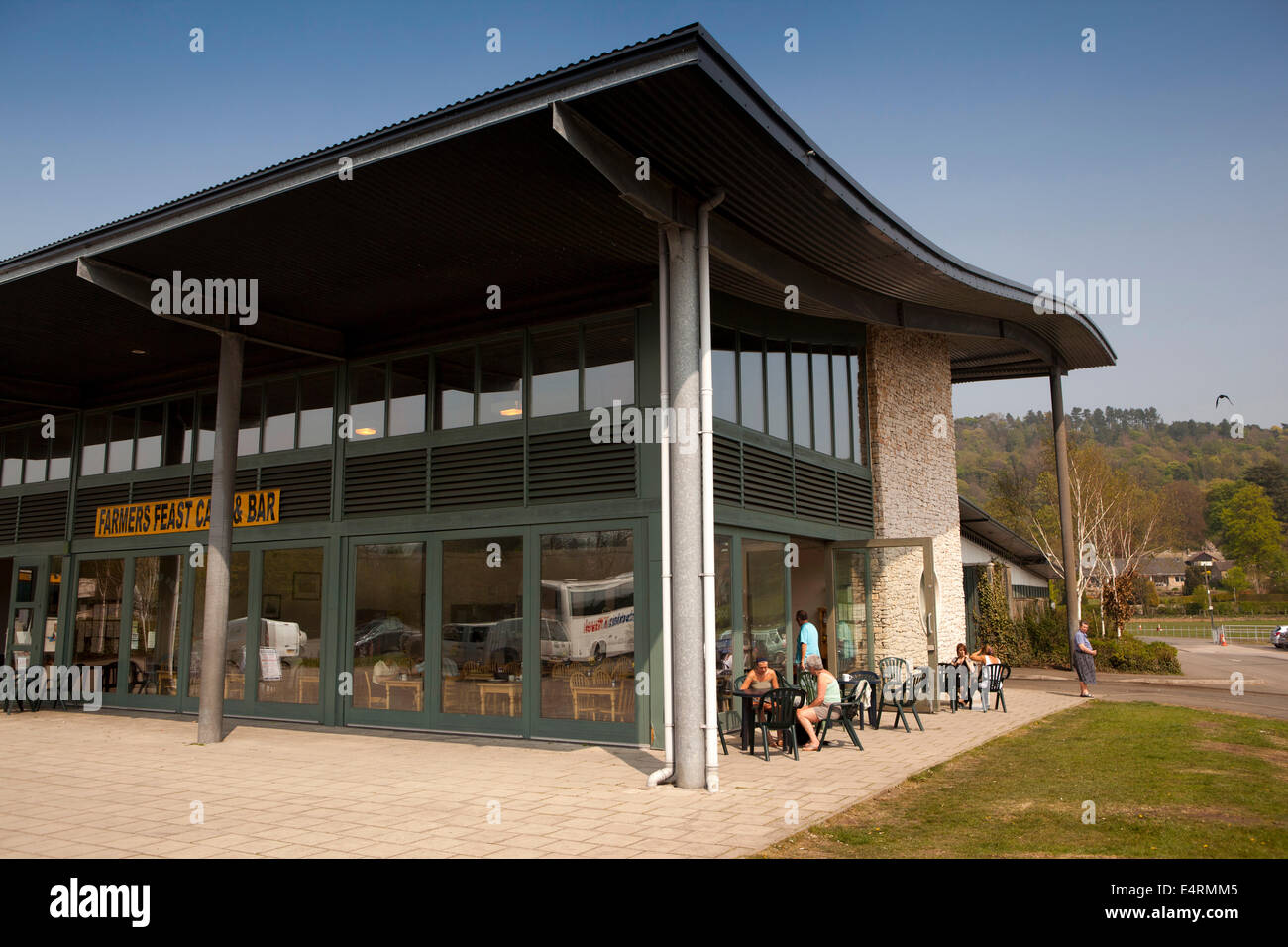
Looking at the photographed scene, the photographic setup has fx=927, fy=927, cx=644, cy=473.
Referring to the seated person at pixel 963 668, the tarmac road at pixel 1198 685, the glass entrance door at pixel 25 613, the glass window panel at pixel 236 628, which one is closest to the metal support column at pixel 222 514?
the glass window panel at pixel 236 628

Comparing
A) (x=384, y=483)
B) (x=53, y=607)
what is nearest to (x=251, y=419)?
(x=384, y=483)

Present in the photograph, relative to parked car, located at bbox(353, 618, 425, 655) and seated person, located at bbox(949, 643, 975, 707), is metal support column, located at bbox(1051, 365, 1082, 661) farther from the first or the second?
parked car, located at bbox(353, 618, 425, 655)

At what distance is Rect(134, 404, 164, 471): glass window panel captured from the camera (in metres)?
16.0

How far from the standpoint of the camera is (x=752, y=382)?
1284cm

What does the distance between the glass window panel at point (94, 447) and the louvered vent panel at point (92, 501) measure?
16.3 inches

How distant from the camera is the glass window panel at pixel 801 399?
13.9 metres

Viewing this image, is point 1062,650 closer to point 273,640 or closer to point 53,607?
point 273,640

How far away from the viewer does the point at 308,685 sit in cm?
1339

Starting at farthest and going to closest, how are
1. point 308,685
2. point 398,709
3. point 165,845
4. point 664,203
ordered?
1. point 308,685
2. point 398,709
3. point 664,203
4. point 165,845

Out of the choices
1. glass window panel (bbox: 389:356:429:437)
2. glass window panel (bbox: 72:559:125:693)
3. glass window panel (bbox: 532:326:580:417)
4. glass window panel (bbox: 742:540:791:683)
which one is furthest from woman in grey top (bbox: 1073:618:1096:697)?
glass window panel (bbox: 72:559:125:693)
